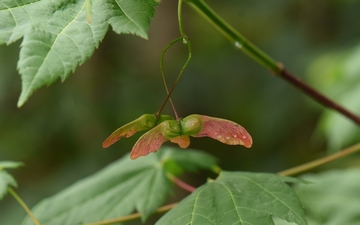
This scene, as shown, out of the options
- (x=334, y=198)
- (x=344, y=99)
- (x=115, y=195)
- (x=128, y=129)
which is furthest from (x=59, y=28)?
(x=344, y=99)

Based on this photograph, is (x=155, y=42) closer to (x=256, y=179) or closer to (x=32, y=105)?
(x=32, y=105)

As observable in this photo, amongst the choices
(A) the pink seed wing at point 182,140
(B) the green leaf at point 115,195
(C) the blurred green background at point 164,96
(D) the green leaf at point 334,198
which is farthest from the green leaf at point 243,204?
(C) the blurred green background at point 164,96

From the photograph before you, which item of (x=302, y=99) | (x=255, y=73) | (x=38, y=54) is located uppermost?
(x=38, y=54)

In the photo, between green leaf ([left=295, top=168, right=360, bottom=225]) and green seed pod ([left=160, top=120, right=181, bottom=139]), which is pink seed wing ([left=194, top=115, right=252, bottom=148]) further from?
green leaf ([left=295, top=168, right=360, bottom=225])

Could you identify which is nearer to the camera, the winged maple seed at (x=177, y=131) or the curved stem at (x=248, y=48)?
the winged maple seed at (x=177, y=131)

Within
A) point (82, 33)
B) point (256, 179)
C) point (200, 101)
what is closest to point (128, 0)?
point (82, 33)

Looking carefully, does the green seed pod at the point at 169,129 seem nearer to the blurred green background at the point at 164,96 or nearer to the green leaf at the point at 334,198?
the green leaf at the point at 334,198
